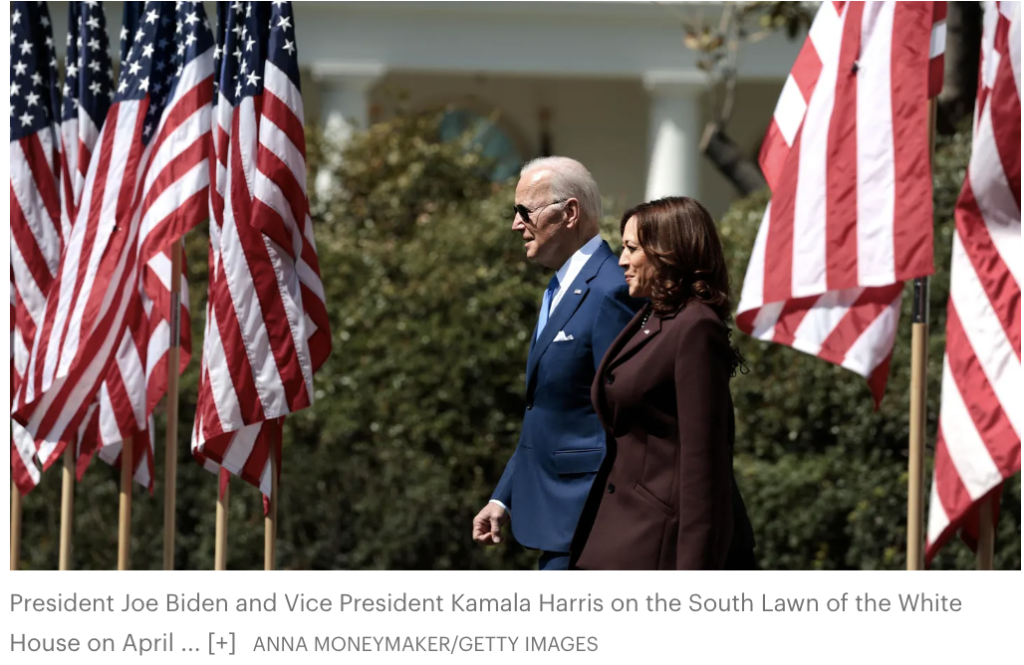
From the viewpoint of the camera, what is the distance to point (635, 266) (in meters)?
3.66

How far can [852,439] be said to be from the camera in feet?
22.6

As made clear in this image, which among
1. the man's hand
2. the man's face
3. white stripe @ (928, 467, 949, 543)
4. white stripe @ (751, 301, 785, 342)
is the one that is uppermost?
the man's face

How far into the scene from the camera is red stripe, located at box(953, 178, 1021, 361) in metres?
4.01

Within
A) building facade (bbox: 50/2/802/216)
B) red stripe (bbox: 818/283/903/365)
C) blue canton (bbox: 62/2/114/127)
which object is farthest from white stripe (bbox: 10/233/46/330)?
building facade (bbox: 50/2/802/216)

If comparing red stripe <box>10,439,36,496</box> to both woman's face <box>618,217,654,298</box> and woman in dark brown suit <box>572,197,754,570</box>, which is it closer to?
woman in dark brown suit <box>572,197,754,570</box>

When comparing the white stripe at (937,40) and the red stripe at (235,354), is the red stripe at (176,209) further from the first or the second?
the white stripe at (937,40)

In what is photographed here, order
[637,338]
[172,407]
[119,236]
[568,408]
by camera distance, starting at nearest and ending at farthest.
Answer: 1. [637,338]
2. [568,408]
3. [172,407]
4. [119,236]

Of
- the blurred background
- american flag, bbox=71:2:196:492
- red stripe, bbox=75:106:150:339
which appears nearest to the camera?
red stripe, bbox=75:106:150:339

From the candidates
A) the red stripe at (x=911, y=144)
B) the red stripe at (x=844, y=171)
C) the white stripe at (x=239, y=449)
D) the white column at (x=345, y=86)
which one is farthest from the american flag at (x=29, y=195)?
the white column at (x=345, y=86)

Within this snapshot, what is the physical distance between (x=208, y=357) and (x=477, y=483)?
2.29 m

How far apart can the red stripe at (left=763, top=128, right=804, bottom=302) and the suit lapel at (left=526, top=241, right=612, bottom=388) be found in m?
0.65

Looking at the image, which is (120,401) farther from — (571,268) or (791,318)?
(791,318)

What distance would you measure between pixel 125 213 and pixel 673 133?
8.86 m

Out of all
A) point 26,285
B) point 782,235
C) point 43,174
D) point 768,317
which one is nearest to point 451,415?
point 26,285
